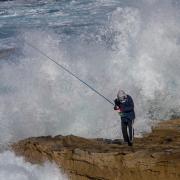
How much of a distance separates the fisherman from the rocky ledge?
0.71 ft

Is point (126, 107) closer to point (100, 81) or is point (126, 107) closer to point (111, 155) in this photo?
point (111, 155)

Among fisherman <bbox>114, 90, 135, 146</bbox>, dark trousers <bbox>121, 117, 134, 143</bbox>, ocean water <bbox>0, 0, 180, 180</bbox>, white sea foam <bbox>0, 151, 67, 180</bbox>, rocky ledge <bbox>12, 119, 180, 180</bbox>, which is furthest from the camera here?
ocean water <bbox>0, 0, 180, 180</bbox>

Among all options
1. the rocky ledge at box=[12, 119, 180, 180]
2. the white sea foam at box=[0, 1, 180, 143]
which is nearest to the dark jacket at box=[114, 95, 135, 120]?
the rocky ledge at box=[12, 119, 180, 180]

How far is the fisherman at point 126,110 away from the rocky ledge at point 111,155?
8.5 inches

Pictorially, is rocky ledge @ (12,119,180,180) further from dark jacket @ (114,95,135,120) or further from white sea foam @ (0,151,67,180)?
dark jacket @ (114,95,135,120)

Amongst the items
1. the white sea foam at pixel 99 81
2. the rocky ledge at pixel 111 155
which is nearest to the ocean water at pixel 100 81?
the white sea foam at pixel 99 81

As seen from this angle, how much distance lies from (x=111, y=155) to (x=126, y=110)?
134 centimetres

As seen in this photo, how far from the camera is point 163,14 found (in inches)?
669

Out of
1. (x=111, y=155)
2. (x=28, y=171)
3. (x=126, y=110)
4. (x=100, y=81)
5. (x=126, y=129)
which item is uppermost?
(x=100, y=81)

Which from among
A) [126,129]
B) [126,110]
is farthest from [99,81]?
[126,110]

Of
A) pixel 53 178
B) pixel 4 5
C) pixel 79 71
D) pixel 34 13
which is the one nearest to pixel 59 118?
pixel 79 71

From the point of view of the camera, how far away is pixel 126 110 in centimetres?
999

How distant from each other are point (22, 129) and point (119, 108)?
3.46m

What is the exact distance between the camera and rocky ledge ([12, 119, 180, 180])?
845 cm
